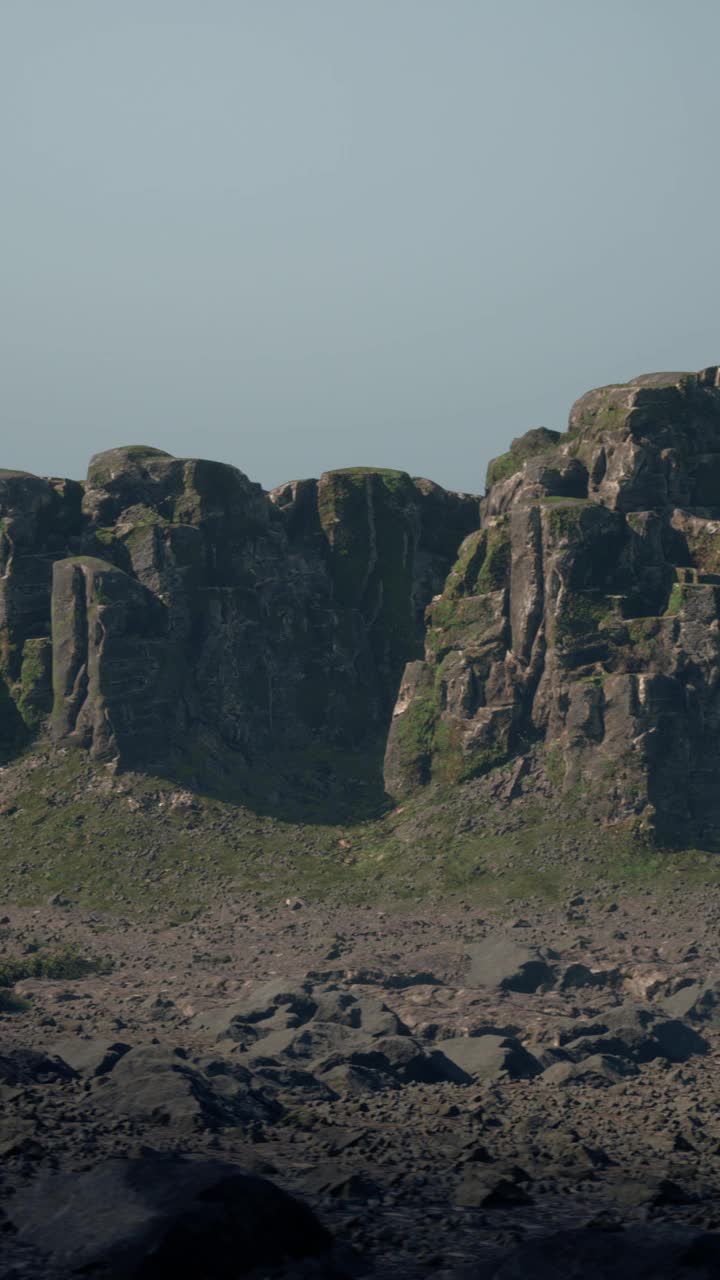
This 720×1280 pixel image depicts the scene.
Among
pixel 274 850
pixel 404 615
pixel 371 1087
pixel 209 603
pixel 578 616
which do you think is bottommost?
pixel 371 1087

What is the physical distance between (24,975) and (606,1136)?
4634cm

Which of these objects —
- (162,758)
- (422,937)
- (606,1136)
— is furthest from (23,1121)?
(162,758)

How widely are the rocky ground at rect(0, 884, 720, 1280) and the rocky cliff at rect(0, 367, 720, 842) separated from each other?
46.7 ft

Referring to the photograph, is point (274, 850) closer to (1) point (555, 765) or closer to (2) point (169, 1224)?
(1) point (555, 765)

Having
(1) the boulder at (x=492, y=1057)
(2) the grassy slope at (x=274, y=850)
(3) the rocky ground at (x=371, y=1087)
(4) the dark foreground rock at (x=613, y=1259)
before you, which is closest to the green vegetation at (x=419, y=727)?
(2) the grassy slope at (x=274, y=850)

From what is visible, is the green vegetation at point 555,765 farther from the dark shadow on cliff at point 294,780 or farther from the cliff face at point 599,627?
the dark shadow on cliff at point 294,780

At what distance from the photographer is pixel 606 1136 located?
180 ft

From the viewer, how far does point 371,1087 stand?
62906mm

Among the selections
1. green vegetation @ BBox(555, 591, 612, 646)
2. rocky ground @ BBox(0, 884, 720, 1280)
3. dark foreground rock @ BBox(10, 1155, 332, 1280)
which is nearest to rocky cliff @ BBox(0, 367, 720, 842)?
green vegetation @ BBox(555, 591, 612, 646)

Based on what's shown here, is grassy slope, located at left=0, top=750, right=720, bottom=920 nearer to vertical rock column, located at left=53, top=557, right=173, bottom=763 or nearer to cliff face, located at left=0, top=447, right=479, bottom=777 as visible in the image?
vertical rock column, located at left=53, top=557, right=173, bottom=763

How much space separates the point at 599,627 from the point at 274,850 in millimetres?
29256

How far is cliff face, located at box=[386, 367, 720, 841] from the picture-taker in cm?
10481

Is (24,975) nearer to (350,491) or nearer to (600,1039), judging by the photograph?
(600,1039)

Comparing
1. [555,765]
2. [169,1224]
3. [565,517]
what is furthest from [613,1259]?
[565,517]
